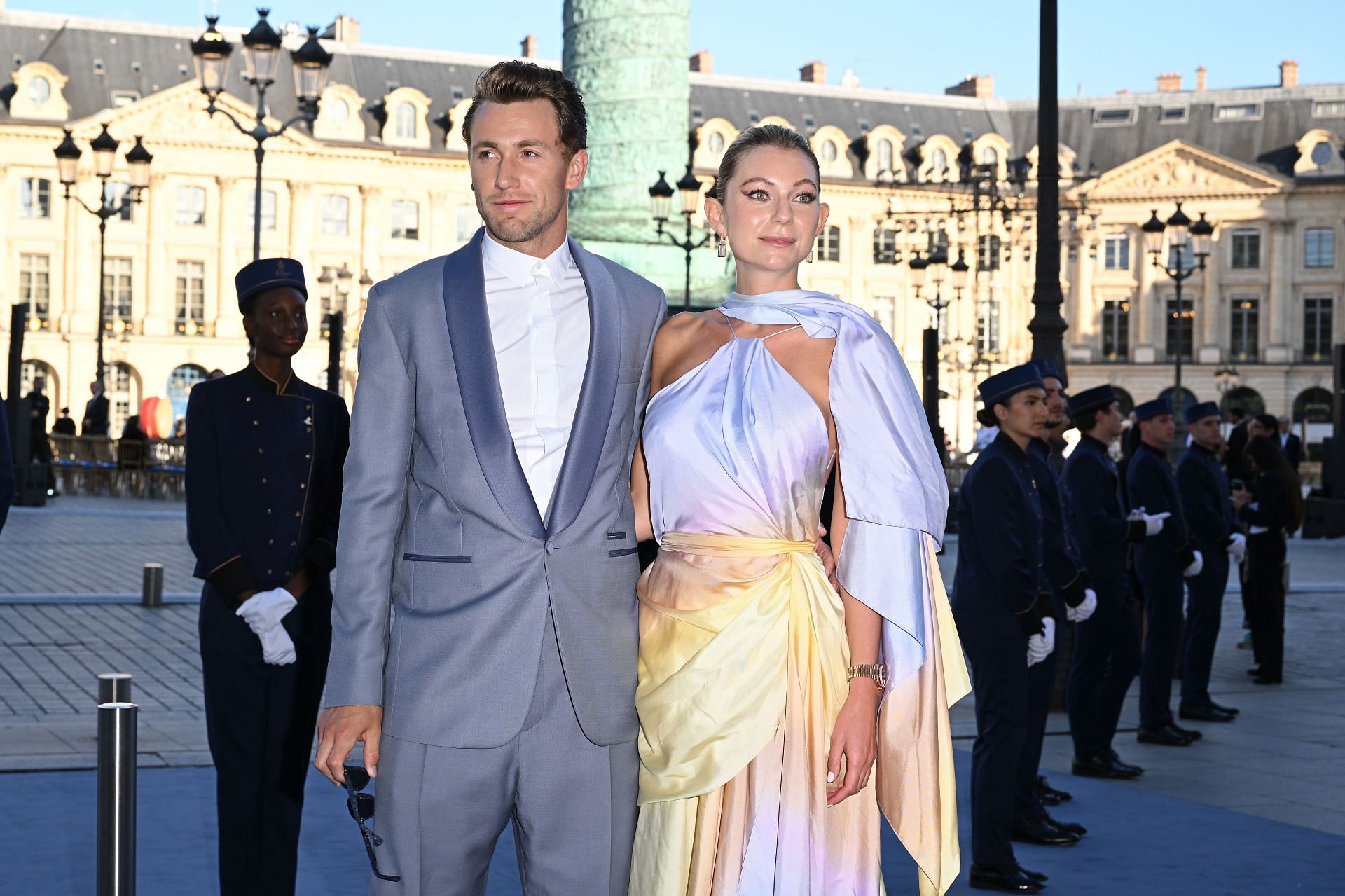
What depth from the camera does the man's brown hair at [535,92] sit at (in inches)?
114

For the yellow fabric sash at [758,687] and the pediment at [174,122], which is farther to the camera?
the pediment at [174,122]

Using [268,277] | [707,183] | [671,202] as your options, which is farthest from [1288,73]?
[268,277]

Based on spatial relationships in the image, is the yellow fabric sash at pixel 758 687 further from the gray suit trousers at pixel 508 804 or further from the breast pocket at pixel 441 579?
the breast pocket at pixel 441 579

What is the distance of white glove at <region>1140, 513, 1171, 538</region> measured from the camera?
8289mm

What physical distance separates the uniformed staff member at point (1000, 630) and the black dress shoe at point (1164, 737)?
8.80ft

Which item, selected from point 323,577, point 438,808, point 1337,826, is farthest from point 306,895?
point 1337,826

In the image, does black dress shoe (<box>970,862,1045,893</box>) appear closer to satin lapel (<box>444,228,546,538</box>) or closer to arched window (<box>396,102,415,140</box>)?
satin lapel (<box>444,228,546,538</box>)

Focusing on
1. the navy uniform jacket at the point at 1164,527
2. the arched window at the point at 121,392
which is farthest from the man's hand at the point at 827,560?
the arched window at the point at 121,392

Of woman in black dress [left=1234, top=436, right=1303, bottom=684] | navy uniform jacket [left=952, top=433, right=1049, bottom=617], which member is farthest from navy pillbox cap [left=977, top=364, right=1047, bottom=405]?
woman in black dress [left=1234, top=436, right=1303, bottom=684]

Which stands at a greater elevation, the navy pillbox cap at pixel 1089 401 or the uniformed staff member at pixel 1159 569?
the navy pillbox cap at pixel 1089 401

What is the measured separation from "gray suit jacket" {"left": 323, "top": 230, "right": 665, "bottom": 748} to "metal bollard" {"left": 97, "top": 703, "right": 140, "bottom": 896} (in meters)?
1.15

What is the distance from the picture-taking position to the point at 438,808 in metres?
2.79

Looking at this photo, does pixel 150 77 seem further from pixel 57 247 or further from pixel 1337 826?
pixel 1337 826

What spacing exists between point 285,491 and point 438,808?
A: 1.65 m
